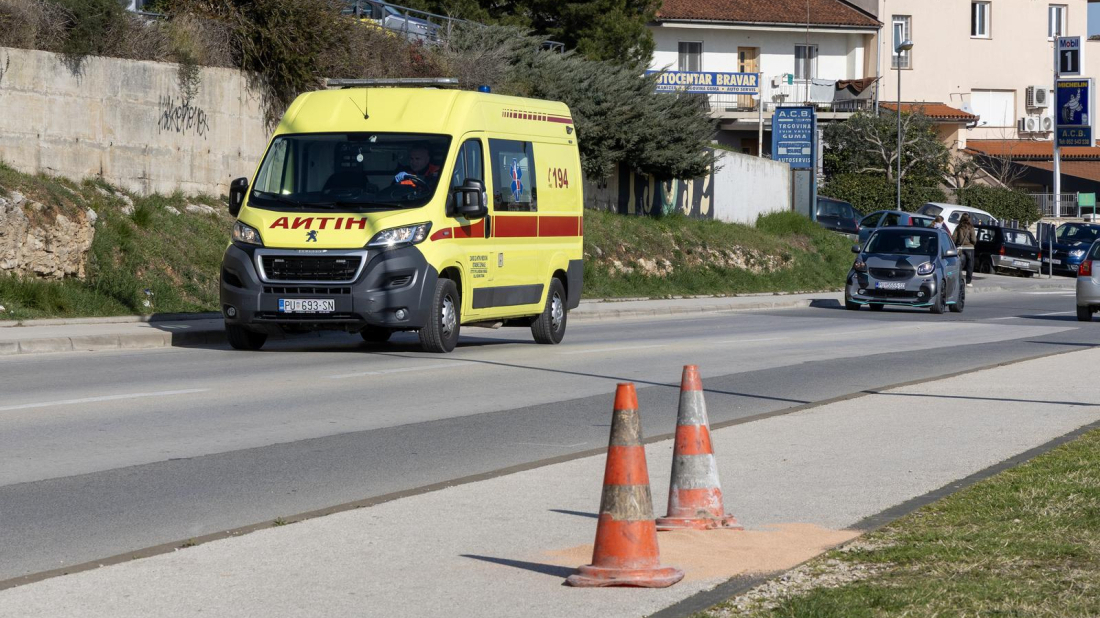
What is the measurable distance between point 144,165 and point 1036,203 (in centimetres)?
5410

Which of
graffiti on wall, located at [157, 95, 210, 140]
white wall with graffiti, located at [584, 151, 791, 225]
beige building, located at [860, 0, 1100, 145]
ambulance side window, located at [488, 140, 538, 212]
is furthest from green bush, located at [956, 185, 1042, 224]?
ambulance side window, located at [488, 140, 538, 212]

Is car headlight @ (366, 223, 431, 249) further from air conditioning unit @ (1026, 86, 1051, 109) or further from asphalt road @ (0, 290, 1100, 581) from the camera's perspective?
air conditioning unit @ (1026, 86, 1051, 109)

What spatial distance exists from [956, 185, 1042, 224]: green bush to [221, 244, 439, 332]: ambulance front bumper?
2137 inches

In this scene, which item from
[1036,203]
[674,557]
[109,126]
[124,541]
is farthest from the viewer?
[1036,203]

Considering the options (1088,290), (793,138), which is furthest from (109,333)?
(793,138)

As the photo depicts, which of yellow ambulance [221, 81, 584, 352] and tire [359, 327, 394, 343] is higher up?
yellow ambulance [221, 81, 584, 352]

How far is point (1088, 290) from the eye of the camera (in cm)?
2756

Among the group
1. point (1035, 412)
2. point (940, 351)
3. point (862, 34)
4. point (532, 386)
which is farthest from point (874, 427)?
point (862, 34)

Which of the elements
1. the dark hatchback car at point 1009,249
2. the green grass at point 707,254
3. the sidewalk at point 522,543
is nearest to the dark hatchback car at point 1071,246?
the dark hatchback car at point 1009,249

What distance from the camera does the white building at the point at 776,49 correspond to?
71.4 meters

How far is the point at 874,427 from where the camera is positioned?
36.6 ft

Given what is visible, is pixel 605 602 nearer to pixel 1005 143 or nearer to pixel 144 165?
pixel 144 165

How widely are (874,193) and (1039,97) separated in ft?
58.2

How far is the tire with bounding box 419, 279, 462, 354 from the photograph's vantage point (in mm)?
16750
